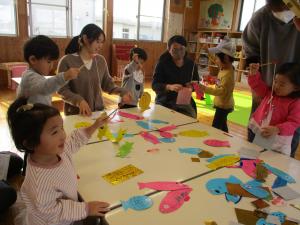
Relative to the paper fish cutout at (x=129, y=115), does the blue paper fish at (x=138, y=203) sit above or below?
below

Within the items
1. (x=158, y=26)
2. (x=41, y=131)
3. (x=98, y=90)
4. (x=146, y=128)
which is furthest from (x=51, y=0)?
(x=41, y=131)

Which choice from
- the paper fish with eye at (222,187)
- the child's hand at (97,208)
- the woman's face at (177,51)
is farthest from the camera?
the woman's face at (177,51)

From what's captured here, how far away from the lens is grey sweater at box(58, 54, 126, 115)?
2.06m

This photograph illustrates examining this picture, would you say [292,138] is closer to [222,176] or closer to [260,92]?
[260,92]

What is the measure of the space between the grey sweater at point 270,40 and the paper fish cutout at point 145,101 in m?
0.87

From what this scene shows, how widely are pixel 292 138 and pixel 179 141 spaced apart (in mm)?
753

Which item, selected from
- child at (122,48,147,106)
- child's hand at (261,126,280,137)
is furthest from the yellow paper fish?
child at (122,48,147,106)

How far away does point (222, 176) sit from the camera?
3.94 ft

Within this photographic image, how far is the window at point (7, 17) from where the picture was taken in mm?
5406

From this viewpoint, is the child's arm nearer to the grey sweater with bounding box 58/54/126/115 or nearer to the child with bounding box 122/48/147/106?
the grey sweater with bounding box 58/54/126/115

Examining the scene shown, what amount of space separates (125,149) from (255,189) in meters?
0.67

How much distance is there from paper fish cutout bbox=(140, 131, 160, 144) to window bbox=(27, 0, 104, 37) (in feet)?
17.2

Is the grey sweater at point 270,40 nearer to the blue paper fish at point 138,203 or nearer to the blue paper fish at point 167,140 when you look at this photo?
the blue paper fish at point 167,140

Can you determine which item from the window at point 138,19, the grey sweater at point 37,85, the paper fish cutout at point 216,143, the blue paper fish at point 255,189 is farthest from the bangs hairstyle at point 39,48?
the window at point 138,19
